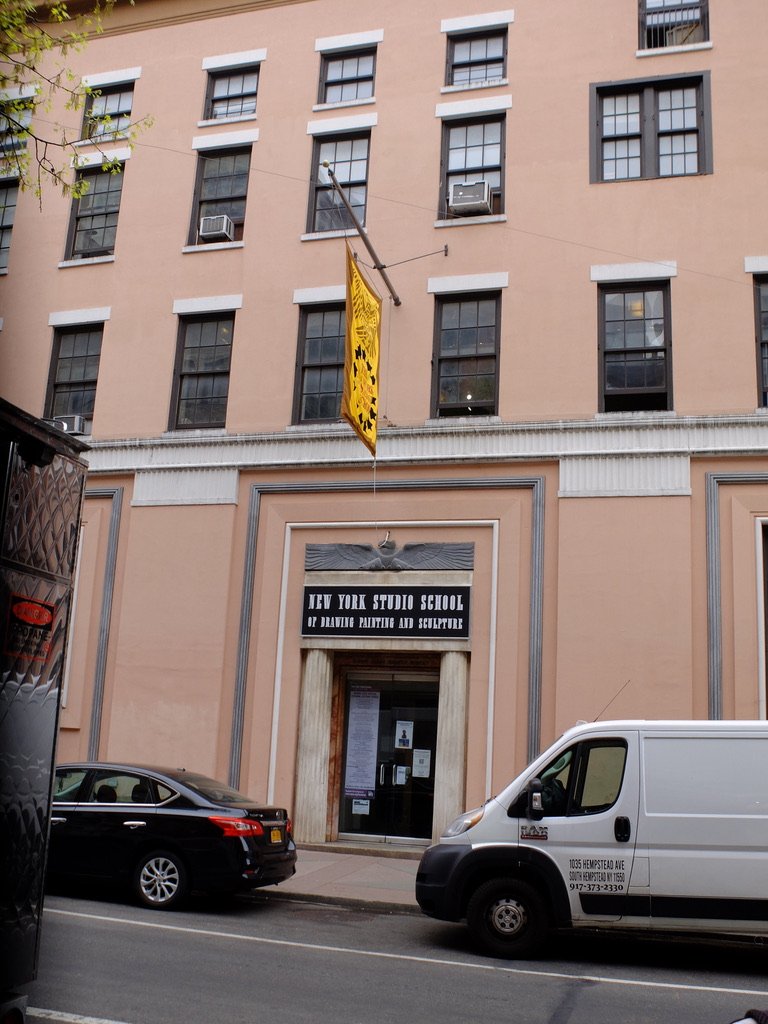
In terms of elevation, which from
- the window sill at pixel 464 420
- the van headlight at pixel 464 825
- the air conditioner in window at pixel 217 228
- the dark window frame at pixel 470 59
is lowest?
the van headlight at pixel 464 825

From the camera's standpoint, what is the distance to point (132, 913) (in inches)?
408

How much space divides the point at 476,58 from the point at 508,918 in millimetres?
14913

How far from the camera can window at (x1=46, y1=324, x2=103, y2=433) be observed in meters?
19.1

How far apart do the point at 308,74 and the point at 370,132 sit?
1833 mm

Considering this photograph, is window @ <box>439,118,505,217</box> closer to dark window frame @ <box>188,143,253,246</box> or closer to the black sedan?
dark window frame @ <box>188,143,253,246</box>

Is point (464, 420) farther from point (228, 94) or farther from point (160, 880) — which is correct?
point (160, 880)

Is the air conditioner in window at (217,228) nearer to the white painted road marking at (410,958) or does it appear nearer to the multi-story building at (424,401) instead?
the multi-story building at (424,401)

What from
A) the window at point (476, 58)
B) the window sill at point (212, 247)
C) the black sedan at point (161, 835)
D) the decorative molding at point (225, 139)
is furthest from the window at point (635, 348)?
the black sedan at point (161, 835)

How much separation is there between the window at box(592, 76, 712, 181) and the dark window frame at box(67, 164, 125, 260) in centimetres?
926

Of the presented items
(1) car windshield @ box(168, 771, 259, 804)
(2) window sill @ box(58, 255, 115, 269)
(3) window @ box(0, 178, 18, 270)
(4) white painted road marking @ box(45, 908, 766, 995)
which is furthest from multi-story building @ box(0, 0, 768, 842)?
(4) white painted road marking @ box(45, 908, 766, 995)

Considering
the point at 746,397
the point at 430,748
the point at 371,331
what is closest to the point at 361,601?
the point at 430,748

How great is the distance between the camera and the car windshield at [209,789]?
1120cm

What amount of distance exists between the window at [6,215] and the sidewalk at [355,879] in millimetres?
13099

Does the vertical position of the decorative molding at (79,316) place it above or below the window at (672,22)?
below
